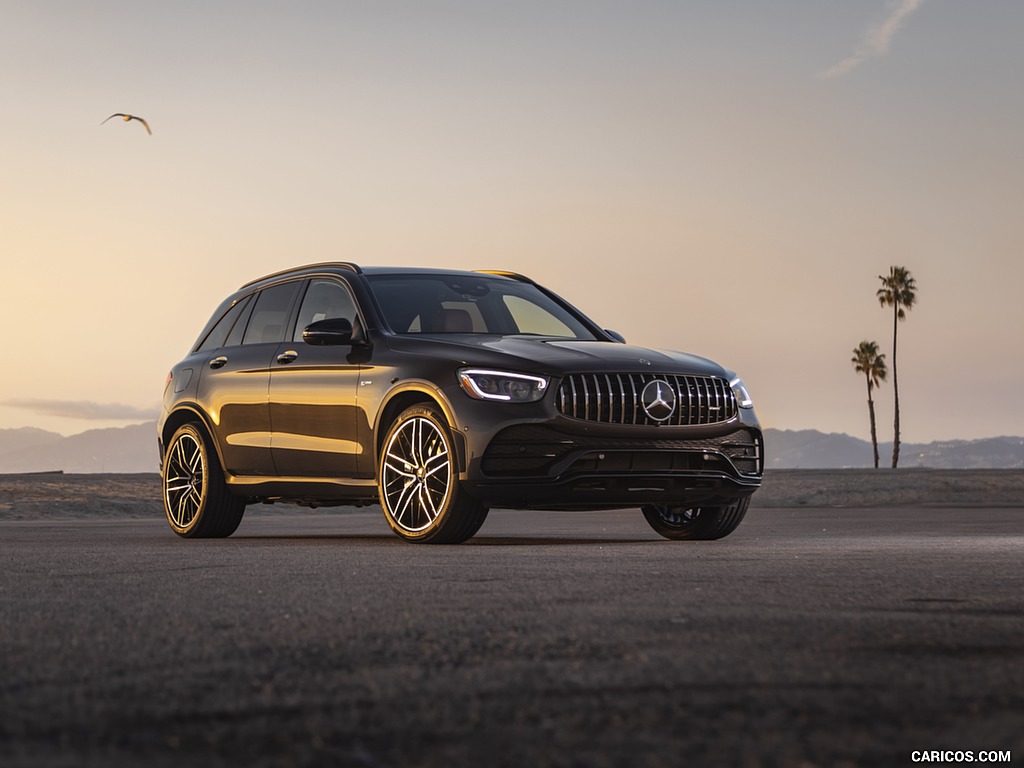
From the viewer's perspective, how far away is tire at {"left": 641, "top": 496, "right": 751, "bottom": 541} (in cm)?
1038

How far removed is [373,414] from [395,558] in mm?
2022

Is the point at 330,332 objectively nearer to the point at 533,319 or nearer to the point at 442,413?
the point at 442,413

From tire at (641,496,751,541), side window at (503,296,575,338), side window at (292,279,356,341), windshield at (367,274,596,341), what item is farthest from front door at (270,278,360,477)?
tire at (641,496,751,541)

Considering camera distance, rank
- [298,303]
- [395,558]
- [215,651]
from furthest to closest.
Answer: [298,303] → [395,558] → [215,651]

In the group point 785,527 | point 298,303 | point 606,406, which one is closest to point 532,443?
point 606,406

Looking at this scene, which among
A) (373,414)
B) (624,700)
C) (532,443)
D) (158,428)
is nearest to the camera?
(624,700)

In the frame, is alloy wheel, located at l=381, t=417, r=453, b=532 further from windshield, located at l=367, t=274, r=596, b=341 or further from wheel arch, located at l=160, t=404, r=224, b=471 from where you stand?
wheel arch, located at l=160, t=404, r=224, b=471

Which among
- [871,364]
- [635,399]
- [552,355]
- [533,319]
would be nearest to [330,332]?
[552,355]

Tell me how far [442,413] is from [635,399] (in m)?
1.22

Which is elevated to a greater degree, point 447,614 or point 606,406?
point 606,406

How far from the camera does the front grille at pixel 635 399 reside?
9.03 meters

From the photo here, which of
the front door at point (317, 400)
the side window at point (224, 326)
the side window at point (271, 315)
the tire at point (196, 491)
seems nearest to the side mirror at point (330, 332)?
the front door at point (317, 400)

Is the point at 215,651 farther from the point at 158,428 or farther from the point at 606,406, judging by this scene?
the point at 158,428

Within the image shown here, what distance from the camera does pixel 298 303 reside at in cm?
1097
